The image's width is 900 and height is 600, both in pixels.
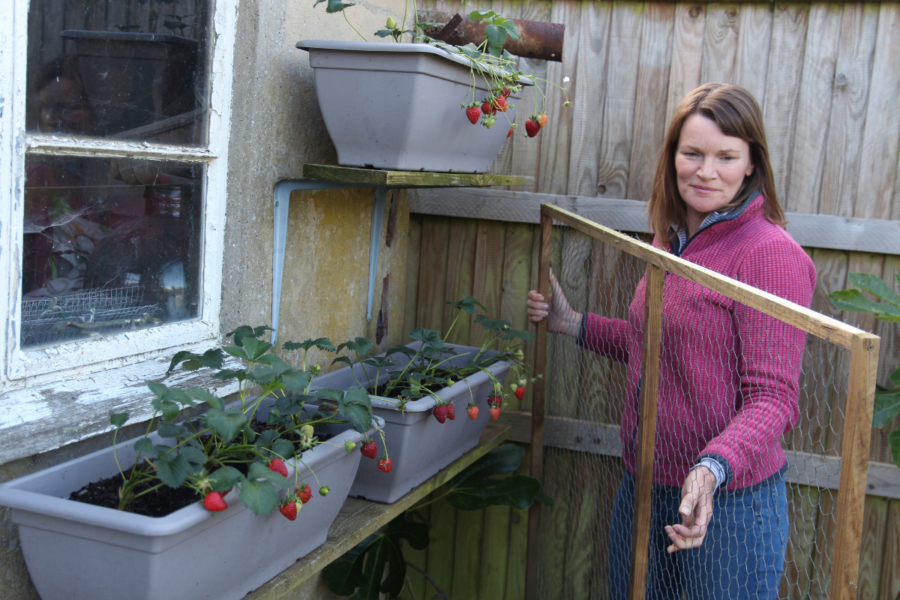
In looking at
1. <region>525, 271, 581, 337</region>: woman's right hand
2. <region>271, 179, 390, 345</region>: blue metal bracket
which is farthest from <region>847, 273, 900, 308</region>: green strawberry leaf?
<region>271, 179, 390, 345</region>: blue metal bracket

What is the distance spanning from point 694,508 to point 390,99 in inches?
37.6

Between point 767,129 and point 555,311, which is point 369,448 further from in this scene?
point 767,129

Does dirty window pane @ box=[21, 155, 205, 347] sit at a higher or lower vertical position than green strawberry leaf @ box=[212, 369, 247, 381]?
higher

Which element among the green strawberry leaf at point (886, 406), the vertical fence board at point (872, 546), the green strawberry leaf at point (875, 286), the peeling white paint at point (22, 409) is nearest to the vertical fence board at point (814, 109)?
the green strawberry leaf at point (875, 286)

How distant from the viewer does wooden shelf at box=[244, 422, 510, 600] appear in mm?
1216

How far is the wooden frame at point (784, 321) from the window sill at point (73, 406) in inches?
34.7

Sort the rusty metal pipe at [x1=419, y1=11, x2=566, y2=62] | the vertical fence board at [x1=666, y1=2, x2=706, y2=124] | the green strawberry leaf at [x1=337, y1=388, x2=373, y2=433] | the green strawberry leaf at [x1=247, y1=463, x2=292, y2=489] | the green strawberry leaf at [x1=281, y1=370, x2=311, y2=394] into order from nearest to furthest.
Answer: the green strawberry leaf at [x1=247, y1=463, x2=292, y2=489], the green strawberry leaf at [x1=281, y1=370, x2=311, y2=394], the green strawberry leaf at [x1=337, y1=388, x2=373, y2=433], the rusty metal pipe at [x1=419, y1=11, x2=566, y2=62], the vertical fence board at [x1=666, y1=2, x2=706, y2=124]

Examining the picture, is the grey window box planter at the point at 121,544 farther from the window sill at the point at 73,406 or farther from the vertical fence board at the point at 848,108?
the vertical fence board at the point at 848,108

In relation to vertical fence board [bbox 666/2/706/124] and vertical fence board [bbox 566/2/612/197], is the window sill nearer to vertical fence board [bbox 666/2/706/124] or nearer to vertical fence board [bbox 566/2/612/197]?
vertical fence board [bbox 566/2/612/197]

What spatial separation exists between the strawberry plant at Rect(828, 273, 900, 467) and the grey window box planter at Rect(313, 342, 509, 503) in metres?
0.94

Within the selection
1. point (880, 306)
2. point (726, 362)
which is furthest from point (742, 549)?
point (880, 306)

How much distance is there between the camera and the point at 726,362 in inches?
56.2

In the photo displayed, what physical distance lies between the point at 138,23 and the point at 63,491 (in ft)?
2.66

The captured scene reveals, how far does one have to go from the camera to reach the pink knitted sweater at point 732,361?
1269 mm
